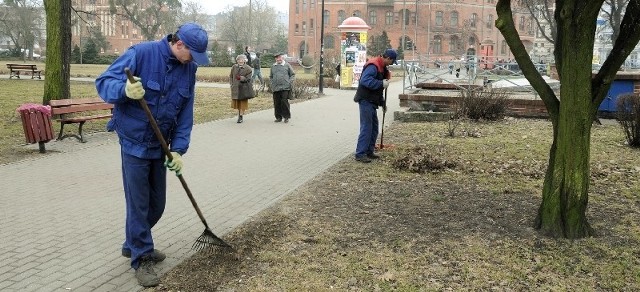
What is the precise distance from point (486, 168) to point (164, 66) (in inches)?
224

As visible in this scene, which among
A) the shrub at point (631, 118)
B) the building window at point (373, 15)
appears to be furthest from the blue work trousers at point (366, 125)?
the building window at point (373, 15)

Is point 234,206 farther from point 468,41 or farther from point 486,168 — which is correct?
point 468,41

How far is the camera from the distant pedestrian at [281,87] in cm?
1450

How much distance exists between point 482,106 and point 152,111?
36.9ft

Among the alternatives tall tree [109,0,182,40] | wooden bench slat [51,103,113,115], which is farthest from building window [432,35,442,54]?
wooden bench slat [51,103,113,115]

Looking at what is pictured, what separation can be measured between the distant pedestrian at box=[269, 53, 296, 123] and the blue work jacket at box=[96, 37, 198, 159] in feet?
32.6

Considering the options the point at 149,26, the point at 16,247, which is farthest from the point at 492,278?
the point at 149,26

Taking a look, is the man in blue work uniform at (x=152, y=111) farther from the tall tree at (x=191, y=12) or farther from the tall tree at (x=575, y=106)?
the tall tree at (x=191, y=12)

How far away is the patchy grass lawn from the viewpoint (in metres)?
4.57

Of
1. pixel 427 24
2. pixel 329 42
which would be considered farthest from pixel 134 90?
pixel 329 42

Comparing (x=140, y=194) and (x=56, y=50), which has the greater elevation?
(x=56, y=50)

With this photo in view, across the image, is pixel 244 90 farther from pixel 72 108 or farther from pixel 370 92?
pixel 370 92

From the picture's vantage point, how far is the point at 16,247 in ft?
17.4

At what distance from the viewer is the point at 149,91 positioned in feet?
14.4
